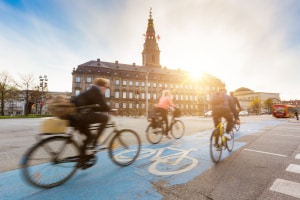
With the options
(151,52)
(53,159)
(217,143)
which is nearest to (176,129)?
(217,143)

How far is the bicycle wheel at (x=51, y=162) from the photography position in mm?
2534

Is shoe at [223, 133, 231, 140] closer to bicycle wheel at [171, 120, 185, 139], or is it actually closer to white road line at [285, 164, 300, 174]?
white road line at [285, 164, 300, 174]

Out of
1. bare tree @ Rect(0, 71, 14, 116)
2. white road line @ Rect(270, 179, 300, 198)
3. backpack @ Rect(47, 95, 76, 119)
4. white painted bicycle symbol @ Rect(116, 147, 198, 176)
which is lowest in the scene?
white road line @ Rect(270, 179, 300, 198)

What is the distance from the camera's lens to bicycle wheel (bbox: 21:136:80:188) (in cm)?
253

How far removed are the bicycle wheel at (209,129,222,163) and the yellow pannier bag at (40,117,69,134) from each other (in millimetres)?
3221

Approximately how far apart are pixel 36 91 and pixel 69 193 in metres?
45.1

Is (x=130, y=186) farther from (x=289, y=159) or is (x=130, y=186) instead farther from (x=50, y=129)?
(x=289, y=159)

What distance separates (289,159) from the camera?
4227 millimetres

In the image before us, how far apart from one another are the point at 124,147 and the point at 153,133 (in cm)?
241

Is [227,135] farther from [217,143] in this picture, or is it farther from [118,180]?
[118,180]

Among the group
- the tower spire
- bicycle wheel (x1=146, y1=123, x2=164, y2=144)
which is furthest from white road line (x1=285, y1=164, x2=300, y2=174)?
the tower spire

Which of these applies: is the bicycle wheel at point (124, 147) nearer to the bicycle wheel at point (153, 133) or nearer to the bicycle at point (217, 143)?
the bicycle at point (217, 143)

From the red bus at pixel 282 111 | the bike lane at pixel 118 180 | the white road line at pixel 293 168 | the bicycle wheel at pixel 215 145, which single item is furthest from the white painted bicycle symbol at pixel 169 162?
the red bus at pixel 282 111

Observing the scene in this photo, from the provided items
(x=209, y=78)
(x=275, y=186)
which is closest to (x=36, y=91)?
(x=275, y=186)
